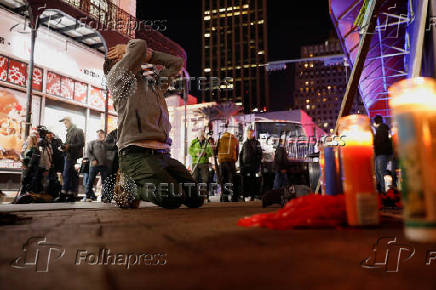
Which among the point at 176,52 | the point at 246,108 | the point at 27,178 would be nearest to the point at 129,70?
the point at 27,178

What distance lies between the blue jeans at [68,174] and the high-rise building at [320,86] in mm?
90550

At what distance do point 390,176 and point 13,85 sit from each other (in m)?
9.82

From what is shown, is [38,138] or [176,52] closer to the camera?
[38,138]

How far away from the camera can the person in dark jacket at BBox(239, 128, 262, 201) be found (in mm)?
7738

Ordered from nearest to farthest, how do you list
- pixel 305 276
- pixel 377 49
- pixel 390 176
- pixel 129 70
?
pixel 305 276 → pixel 129 70 → pixel 390 176 → pixel 377 49

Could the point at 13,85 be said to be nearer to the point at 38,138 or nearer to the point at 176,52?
the point at 38,138

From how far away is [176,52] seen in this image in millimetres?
15055

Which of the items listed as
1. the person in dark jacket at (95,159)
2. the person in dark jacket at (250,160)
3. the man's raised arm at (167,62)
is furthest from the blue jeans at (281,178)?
the man's raised arm at (167,62)

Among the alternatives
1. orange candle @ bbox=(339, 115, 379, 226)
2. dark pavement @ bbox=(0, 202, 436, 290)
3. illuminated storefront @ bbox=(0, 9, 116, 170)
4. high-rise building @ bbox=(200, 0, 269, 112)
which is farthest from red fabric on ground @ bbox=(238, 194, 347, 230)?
high-rise building @ bbox=(200, 0, 269, 112)

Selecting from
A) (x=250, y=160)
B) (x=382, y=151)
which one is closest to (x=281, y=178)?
(x=250, y=160)

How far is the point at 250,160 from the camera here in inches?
305

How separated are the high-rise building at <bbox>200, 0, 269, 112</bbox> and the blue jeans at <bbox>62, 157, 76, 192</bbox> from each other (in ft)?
199
